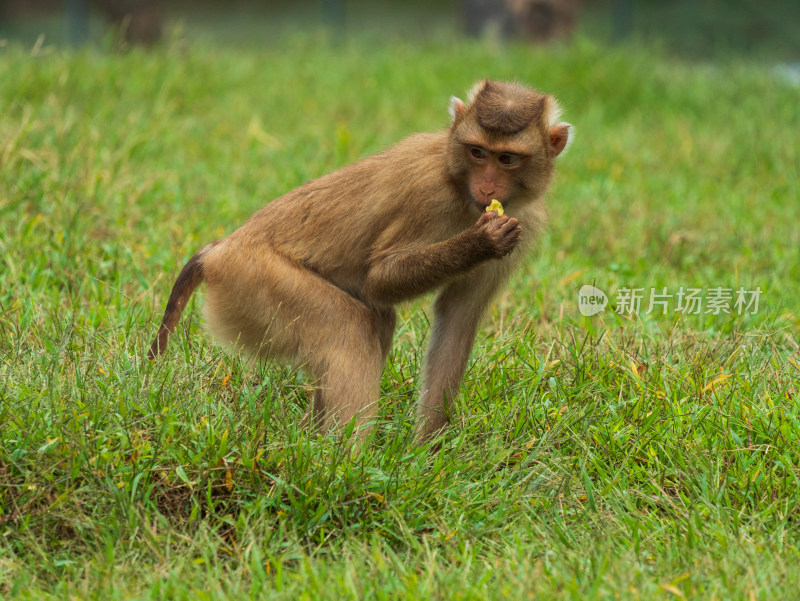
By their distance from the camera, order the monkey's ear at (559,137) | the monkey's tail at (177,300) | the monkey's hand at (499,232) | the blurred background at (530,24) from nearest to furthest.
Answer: the monkey's hand at (499,232), the monkey's tail at (177,300), the monkey's ear at (559,137), the blurred background at (530,24)

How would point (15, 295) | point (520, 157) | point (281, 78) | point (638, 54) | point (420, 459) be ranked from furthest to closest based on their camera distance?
1. point (638, 54)
2. point (281, 78)
3. point (15, 295)
4. point (520, 157)
5. point (420, 459)

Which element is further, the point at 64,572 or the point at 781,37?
the point at 781,37

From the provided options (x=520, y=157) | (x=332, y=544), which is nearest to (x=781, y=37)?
(x=520, y=157)

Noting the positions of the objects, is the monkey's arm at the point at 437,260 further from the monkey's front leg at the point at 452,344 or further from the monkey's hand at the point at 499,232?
the monkey's front leg at the point at 452,344

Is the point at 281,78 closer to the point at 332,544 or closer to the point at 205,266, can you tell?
the point at 205,266

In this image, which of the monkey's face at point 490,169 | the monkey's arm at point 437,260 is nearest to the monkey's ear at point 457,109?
the monkey's face at point 490,169

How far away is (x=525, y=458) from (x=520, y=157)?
1.00m

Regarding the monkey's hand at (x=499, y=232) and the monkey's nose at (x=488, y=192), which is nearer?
the monkey's hand at (x=499, y=232)

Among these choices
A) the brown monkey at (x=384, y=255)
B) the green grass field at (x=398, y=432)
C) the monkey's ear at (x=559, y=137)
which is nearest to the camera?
the green grass field at (x=398, y=432)

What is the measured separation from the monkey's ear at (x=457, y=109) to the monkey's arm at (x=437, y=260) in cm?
46

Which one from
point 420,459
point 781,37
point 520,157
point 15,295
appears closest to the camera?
point 420,459

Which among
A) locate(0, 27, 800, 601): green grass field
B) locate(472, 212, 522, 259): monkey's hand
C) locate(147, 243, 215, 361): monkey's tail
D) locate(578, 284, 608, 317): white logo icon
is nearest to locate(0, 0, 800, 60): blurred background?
locate(0, 27, 800, 601): green grass field

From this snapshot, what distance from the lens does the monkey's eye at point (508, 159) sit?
339 cm

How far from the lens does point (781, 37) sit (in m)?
12.8
